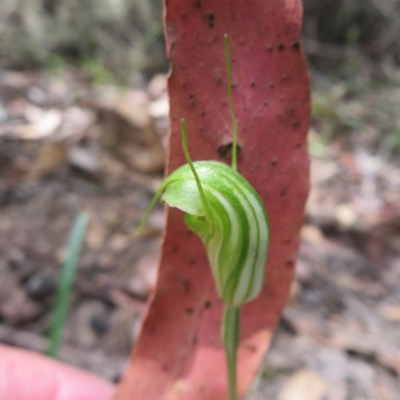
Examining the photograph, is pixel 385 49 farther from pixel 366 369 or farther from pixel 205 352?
pixel 205 352

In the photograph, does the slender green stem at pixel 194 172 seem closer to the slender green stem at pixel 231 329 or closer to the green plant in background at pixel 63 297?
the slender green stem at pixel 231 329

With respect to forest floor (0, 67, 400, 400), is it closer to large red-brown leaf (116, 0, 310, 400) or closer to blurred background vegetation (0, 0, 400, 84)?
large red-brown leaf (116, 0, 310, 400)

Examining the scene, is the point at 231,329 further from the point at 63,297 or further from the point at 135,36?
the point at 135,36

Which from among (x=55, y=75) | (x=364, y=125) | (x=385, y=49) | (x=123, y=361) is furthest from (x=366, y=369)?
(x=385, y=49)

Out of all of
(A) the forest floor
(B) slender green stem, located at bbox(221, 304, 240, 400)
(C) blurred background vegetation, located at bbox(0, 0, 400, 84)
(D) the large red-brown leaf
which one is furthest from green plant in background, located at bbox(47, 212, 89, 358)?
(C) blurred background vegetation, located at bbox(0, 0, 400, 84)

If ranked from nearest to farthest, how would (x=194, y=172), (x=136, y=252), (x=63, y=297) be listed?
(x=194, y=172)
(x=63, y=297)
(x=136, y=252)

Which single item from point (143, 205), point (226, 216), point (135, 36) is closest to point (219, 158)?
point (226, 216)
